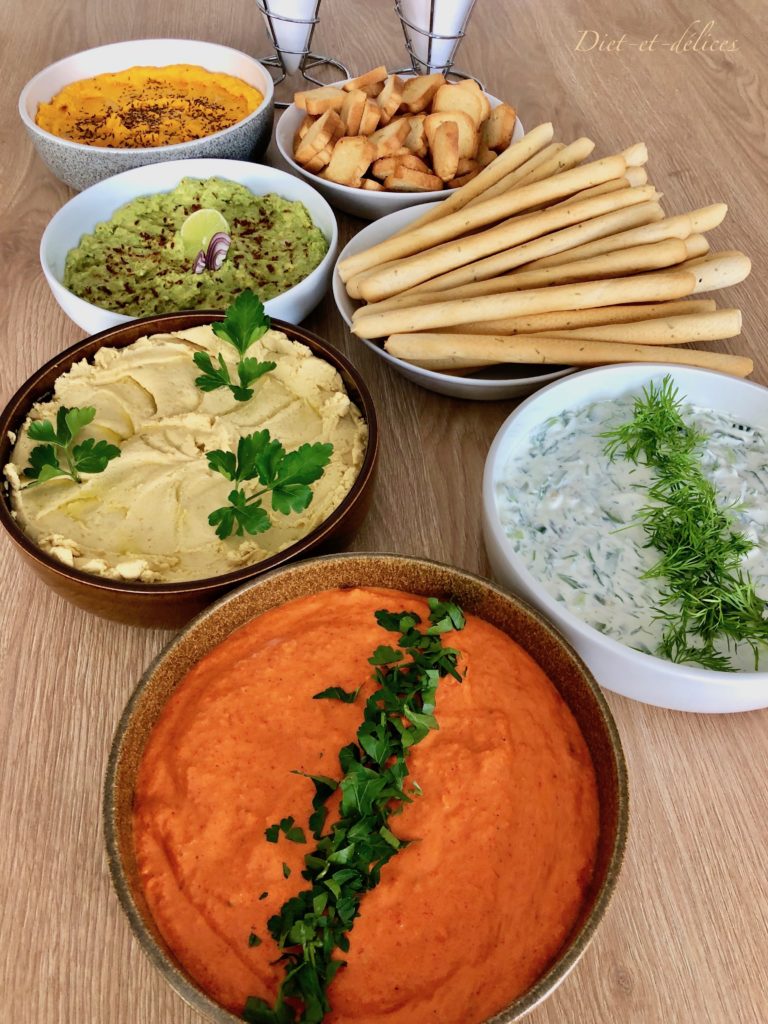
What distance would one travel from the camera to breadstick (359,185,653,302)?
1197mm

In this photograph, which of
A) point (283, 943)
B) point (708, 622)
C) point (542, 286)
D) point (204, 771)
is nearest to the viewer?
point (283, 943)

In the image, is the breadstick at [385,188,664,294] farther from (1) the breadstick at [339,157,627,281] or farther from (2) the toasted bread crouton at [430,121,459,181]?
(2) the toasted bread crouton at [430,121,459,181]

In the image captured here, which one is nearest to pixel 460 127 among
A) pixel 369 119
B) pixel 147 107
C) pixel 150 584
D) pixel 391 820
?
pixel 369 119

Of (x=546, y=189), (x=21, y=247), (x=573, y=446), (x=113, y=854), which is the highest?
(x=546, y=189)

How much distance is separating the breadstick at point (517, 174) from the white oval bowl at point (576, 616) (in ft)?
1.34

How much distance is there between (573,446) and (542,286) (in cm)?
29

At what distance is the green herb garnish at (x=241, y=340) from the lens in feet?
3.42

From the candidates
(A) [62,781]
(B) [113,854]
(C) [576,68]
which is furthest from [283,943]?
(C) [576,68]

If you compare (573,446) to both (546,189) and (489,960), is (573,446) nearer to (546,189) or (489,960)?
(546,189)

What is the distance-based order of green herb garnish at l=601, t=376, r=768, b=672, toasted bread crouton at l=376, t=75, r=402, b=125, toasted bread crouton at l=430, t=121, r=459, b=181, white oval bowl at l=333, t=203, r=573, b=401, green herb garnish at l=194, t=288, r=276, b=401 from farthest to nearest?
toasted bread crouton at l=376, t=75, r=402, b=125, toasted bread crouton at l=430, t=121, r=459, b=181, white oval bowl at l=333, t=203, r=573, b=401, green herb garnish at l=194, t=288, r=276, b=401, green herb garnish at l=601, t=376, r=768, b=672

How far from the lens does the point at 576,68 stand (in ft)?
6.47

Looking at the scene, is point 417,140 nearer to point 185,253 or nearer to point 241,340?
point 185,253

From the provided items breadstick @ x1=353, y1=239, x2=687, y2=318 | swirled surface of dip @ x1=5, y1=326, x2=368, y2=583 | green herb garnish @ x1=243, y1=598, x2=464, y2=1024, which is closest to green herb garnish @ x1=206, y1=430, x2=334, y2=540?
swirled surface of dip @ x1=5, y1=326, x2=368, y2=583

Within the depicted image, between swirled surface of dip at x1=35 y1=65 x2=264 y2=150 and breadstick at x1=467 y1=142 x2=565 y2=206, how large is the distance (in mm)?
583
